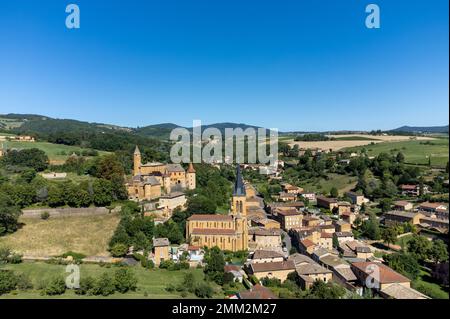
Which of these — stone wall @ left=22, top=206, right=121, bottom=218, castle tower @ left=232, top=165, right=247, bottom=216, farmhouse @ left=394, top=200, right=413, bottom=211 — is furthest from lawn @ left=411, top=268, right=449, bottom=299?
stone wall @ left=22, top=206, right=121, bottom=218

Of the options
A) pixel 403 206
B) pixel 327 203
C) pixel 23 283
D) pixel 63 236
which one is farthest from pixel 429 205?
pixel 23 283

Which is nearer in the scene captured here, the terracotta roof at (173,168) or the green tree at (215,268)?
the green tree at (215,268)

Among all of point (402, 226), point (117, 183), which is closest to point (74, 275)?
point (117, 183)

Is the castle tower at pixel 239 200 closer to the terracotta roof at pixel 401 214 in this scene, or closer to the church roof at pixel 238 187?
the church roof at pixel 238 187

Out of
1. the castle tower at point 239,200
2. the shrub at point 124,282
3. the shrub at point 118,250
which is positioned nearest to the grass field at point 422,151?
the castle tower at point 239,200
